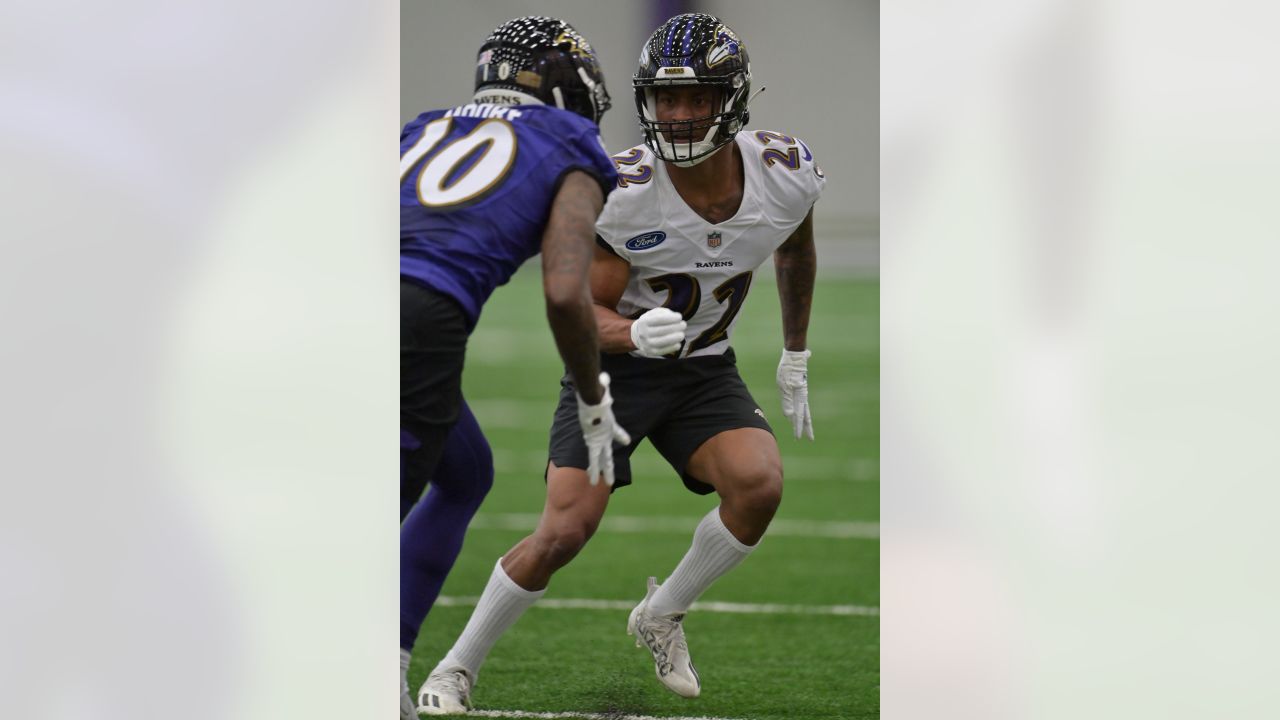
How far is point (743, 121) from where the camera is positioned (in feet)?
10.6

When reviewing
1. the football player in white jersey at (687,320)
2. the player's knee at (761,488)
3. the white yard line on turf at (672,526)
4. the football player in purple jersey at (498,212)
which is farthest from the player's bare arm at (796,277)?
the white yard line on turf at (672,526)

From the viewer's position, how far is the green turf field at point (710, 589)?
3.55 meters

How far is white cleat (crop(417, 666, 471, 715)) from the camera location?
3.24 m

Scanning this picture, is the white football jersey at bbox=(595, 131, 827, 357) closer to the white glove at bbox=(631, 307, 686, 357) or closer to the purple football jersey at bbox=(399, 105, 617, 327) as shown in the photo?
the white glove at bbox=(631, 307, 686, 357)

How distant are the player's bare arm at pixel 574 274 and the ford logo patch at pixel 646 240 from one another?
1.84ft

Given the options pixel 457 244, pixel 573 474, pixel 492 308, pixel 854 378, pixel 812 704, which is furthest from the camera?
pixel 492 308

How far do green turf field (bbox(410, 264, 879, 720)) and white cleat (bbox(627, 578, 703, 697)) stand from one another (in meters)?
0.07
